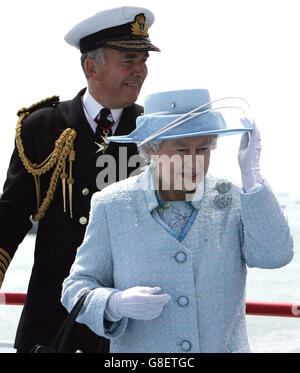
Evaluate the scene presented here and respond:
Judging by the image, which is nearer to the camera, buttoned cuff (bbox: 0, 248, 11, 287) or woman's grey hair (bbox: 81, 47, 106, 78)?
buttoned cuff (bbox: 0, 248, 11, 287)

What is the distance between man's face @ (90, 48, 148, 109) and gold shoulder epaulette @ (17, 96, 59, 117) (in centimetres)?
33

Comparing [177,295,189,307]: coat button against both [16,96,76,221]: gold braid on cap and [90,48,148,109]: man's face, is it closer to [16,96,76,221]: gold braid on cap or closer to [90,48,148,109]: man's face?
[16,96,76,221]: gold braid on cap

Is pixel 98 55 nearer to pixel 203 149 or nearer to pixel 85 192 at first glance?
pixel 85 192

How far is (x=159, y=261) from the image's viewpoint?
2295mm

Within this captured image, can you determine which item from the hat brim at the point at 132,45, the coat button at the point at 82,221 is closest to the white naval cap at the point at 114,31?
the hat brim at the point at 132,45

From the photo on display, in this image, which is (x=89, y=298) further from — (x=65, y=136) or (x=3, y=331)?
(x=3, y=331)

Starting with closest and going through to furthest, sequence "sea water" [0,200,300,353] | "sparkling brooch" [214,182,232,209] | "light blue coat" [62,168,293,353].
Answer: "light blue coat" [62,168,293,353], "sparkling brooch" [214,182,232,209], "sea water" [0,200,300,353]

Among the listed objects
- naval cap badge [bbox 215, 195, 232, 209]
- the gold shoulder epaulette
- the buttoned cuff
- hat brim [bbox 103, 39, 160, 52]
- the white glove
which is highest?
hat brim [bbox 103, 39, 160, 52]

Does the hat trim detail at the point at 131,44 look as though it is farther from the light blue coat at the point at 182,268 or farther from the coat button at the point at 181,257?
the coat button at the point at 181,257

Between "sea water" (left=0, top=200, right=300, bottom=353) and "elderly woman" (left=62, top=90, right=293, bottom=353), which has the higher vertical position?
"elderly woman" (left=62, top=90, right=293, bottom=353)

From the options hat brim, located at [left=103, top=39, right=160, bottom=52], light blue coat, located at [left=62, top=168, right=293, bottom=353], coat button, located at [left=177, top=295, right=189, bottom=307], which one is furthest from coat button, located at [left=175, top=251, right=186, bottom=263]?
hat brim, located at [left=103, top=39, right=160, bottom=52]

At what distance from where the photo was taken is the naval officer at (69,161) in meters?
3.18

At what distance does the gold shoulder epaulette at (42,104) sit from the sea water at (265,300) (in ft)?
7.15

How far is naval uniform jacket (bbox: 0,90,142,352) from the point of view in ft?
10.4
